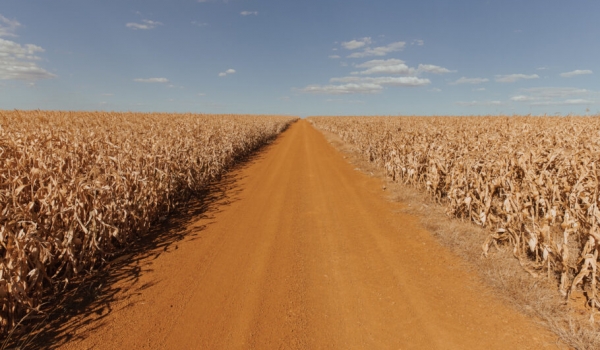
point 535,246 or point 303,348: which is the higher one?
point 535,246

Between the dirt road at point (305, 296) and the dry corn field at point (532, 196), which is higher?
the dry corn field at point (532, 196)

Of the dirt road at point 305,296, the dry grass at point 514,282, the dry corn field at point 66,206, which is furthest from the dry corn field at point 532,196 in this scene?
the dry corn field at point 66,206

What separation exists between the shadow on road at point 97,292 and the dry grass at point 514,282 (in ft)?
17.3

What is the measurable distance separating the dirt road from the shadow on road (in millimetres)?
51

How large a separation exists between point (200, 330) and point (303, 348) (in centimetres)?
128

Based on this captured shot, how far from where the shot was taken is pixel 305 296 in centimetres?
418

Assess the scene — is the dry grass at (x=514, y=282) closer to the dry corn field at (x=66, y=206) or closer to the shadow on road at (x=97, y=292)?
the shadow on road at (x=97, y=292)

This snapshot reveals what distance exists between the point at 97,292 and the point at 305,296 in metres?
2.97

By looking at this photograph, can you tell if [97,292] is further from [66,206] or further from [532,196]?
[532,196]

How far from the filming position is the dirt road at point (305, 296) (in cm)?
340

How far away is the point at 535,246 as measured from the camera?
452 cm

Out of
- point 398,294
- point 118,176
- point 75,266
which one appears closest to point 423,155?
point 398,294

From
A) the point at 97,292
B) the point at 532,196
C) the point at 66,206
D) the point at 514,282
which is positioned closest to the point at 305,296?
the point at 97,292

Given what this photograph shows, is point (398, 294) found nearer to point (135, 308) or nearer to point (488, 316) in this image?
point (488, 316)
